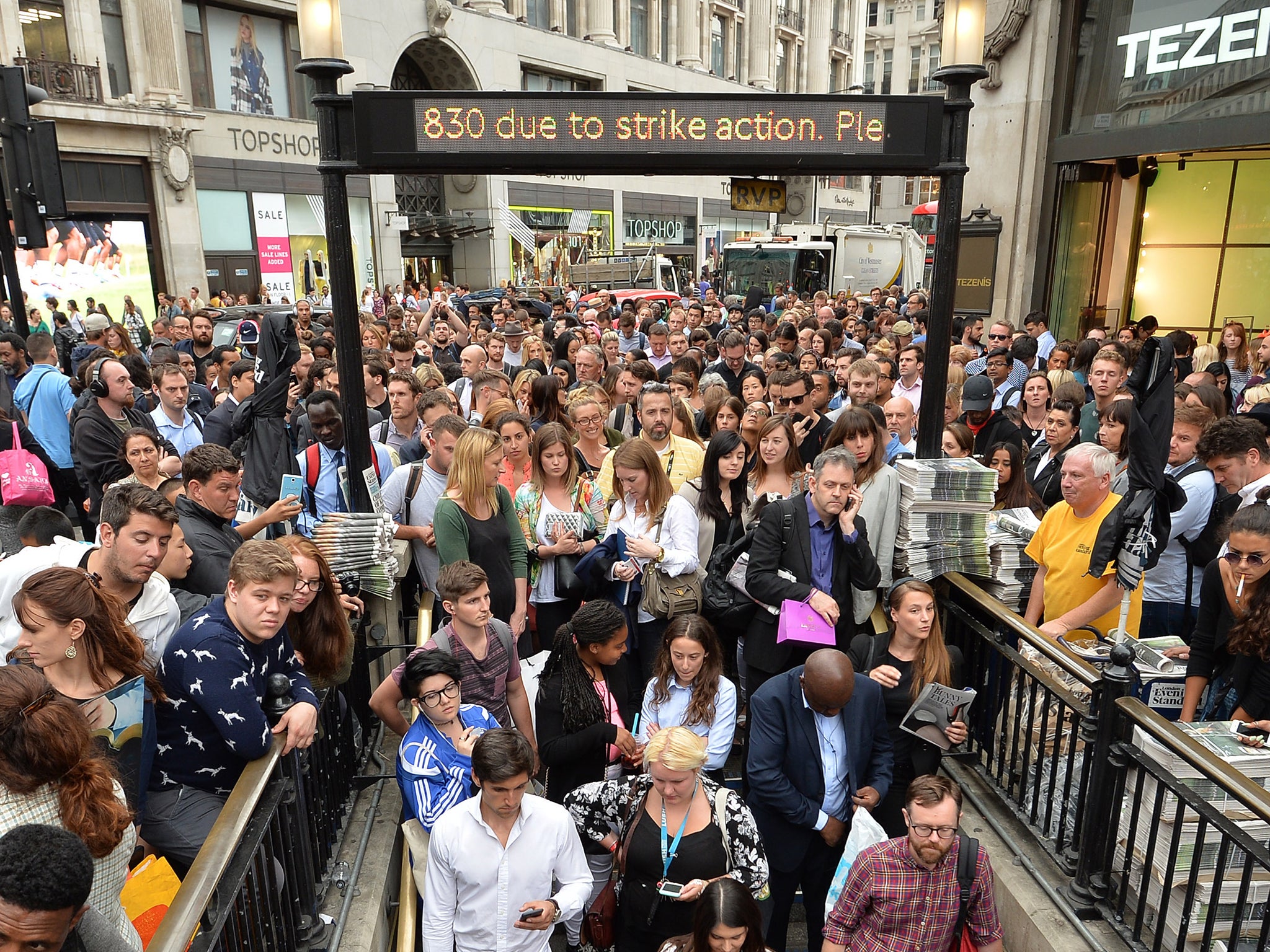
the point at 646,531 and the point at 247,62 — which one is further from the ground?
the point at 247,62

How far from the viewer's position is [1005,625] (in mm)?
4395

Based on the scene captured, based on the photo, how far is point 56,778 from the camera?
2486 millimetres

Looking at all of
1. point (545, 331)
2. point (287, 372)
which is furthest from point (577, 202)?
point (287, 372)

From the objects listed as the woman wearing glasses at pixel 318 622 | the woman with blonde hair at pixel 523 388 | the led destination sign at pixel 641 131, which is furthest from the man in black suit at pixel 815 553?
the woman with blonde hair at pixel 523 388

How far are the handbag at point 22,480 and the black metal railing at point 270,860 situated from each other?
11.1ft

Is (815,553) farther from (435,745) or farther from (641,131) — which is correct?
(641,131)

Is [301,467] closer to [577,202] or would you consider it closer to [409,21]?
[409,21]

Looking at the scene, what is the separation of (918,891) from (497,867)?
1.66 meters

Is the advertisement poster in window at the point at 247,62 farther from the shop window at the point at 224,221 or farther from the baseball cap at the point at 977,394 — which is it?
the baseball cap at the point at 977,394

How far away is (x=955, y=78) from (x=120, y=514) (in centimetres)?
433

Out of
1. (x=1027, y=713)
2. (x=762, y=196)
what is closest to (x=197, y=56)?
(x=762, y=196)

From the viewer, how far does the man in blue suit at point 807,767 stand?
404cm

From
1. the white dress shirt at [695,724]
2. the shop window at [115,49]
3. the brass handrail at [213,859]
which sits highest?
the shop window at [115,49]

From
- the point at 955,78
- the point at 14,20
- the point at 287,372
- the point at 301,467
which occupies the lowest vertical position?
the point at 301,467
